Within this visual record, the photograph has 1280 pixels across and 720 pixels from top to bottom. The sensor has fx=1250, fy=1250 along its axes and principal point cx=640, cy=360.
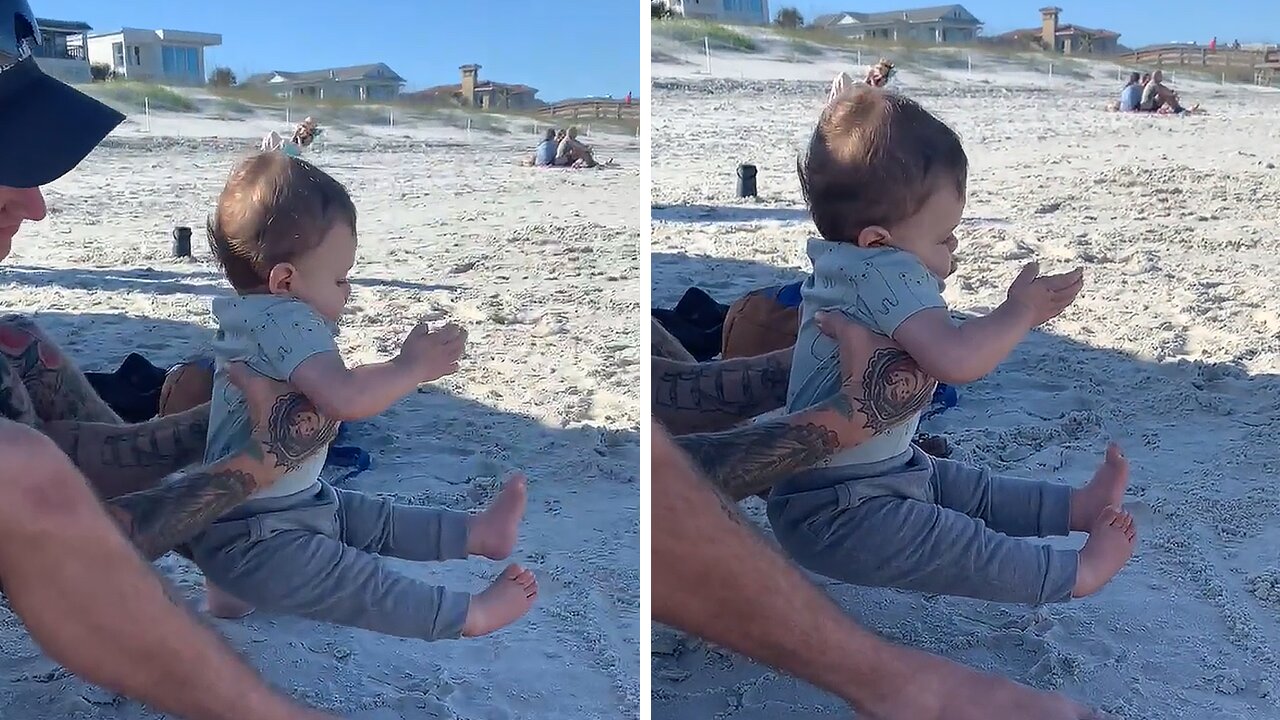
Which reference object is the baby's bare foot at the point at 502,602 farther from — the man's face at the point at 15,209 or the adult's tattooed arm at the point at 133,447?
the man's face at the point at 15,209

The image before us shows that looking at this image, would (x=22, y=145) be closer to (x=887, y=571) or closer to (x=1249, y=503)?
(x=887, y=571)

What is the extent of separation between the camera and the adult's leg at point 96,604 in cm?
154

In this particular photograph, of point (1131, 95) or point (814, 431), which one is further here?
point (1131, 95)

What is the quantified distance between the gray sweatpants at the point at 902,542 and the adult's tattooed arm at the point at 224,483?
68cm

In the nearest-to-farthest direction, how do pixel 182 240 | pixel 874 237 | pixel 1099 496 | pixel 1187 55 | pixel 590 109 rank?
pixel 874 237 → pixel 182 240 → pixel 1099 496 → pixel 1187 55 → pixel 590 109

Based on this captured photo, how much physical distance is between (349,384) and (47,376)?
507 millimetres

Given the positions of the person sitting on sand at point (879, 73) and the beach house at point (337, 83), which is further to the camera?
the person sitting on sand at point (879, 73)

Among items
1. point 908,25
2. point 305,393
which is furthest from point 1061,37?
point 305,393

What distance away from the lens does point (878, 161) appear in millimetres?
1697

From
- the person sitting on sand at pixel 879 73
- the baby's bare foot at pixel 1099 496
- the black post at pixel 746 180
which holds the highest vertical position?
the person sitting on sand at pixel 879 73

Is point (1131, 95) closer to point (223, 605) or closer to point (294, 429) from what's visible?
point (294, 429)

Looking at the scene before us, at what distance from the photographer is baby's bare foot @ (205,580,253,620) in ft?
6.10

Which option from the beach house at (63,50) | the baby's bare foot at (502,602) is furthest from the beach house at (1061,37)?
the beach house at (63,50)

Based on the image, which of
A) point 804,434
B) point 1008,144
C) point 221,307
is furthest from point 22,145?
point 1008,144
